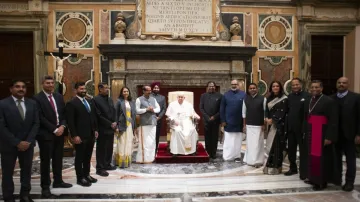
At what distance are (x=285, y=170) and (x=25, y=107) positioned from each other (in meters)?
4.04

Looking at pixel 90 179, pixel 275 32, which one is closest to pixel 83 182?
pixel 90 179

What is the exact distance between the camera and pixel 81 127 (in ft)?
14.1

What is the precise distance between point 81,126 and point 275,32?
251 inches

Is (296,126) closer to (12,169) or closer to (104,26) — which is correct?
(12,169)

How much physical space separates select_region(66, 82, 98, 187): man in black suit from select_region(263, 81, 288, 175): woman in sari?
2734mm

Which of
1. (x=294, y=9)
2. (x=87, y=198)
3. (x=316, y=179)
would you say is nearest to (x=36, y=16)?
(x=87, y=198)

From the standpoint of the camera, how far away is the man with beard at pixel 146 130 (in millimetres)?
5941

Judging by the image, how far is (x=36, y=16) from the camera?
27.1 feet

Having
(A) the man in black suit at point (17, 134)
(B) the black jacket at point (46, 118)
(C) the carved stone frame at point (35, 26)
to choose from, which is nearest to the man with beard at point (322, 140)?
(B) the black jacket at point (46, 118)

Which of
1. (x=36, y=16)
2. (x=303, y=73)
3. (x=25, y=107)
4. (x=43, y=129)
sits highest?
(x=36, y=16)

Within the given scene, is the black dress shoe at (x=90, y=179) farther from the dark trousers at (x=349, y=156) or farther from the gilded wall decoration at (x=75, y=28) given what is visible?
the gilded wall decoration at (x=75, y=28)

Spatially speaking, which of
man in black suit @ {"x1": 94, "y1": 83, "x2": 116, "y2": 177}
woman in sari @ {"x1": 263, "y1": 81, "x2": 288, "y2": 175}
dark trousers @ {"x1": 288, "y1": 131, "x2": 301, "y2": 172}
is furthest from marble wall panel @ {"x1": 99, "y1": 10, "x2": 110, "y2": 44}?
dark trousers @ {"x1": 288, "y1": 131, "x2": 301, "y2": 172}

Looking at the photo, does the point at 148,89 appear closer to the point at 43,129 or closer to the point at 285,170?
the point at 43,129

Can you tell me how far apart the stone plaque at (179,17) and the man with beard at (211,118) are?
2.74m
